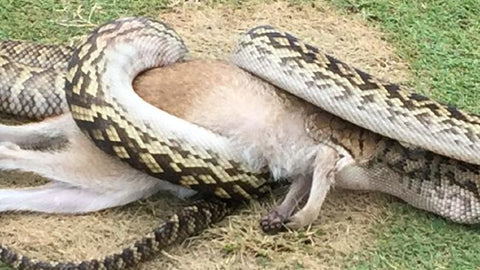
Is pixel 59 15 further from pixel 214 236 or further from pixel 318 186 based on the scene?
pixel 318 186

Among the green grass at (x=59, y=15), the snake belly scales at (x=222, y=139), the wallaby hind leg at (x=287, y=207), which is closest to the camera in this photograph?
the snake belly scales at (x=222, y=139)

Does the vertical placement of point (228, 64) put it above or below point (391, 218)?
above

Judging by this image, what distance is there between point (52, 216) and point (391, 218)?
139cm

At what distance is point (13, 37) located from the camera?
555cm

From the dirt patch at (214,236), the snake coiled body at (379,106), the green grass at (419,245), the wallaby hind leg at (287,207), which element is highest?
the snake coiled body at (379,106)

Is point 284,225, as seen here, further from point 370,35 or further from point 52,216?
point 370,35

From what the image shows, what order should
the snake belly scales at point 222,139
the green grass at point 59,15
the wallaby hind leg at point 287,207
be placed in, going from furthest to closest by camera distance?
1. the green grass at point 59,15
2. the wallaby hind leg at point 287,207
3. the snake belly scales at point 222,139

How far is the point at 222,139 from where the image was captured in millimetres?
4363

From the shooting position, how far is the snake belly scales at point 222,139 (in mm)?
4230

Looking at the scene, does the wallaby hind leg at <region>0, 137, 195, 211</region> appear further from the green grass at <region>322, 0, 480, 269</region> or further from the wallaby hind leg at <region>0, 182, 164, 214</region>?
the green grass at <region>322, 0, 480, 269</region>

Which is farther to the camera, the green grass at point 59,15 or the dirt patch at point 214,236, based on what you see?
the green grass at point 59,15

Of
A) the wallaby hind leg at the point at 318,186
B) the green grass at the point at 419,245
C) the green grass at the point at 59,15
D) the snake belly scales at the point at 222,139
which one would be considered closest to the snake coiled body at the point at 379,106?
the snake belly scales at the point at 222,139

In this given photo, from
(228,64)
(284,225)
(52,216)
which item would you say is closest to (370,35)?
(228,64)

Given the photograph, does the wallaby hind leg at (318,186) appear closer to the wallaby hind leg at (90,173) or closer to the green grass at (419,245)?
the green grass at (419,245)
